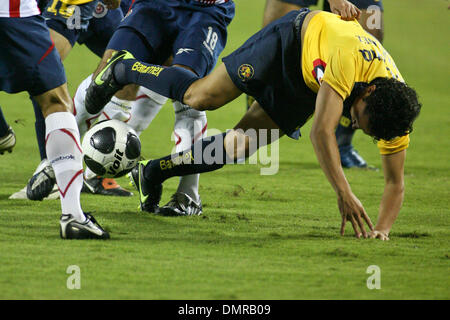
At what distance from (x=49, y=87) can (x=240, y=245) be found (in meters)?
1.37

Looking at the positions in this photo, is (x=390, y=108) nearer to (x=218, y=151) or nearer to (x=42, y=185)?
(x=218, y=151)

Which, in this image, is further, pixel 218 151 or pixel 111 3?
pixel 111 3

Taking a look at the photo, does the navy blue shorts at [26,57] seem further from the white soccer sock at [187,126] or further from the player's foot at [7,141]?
the white soccer sock at [187,126]

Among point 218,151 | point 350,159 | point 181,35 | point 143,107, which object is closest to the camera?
point 218,151

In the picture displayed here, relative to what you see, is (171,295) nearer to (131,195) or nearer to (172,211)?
(172,211)

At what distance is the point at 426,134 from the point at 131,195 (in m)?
6.35

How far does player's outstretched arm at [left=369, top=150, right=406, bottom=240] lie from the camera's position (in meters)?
4.47

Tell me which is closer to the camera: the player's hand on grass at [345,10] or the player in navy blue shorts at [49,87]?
the player in navy blue shorts at [49,87]

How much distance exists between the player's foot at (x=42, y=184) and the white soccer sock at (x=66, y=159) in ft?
3.75

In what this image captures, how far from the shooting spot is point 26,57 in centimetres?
400

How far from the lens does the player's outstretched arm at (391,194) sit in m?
4.47

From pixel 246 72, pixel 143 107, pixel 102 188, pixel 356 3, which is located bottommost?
pixel 102 188

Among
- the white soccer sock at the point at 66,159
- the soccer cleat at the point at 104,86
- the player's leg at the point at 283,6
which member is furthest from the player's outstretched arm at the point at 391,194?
the player's leg at the point at 283,6

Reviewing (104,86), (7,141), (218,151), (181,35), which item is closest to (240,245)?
(218,151)
